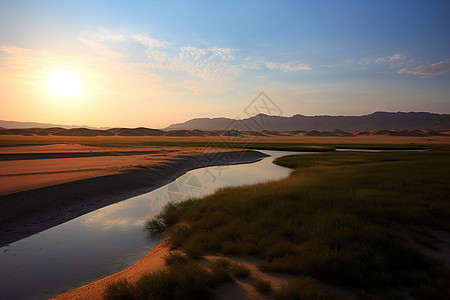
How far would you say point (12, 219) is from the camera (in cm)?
1063

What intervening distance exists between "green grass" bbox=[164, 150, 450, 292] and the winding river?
2061mm

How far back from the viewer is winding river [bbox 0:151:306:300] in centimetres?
660

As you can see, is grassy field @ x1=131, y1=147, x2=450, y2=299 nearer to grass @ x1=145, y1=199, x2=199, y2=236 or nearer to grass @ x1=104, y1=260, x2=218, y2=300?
grass @ x1=145, y1=199, x2=199, y2=236

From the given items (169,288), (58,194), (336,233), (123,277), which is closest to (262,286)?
(169,288)

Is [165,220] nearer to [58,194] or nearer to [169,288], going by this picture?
[169,288]

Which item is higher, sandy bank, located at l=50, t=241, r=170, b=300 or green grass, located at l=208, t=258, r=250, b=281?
green grass, located at l=208, t=258, r=250, b=281

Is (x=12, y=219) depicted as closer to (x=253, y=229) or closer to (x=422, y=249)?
(x=253, y=229)

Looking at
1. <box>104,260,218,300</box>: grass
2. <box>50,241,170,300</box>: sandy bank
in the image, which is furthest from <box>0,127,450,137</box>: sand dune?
<box>104,260,218,300</box>: grass

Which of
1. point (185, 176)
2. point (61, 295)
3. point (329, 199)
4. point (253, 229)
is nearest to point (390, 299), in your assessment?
point (253, 229)

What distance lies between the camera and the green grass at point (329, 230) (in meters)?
5.54

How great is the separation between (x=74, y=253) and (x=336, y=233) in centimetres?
912

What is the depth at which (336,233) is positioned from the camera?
689 centimetres

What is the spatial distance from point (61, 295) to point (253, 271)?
16.4 feet

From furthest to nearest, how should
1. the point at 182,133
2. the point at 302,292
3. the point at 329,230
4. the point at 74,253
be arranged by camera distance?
the point at 182,133, the point at 74,253, the point at 329,230, the point at 302,292
